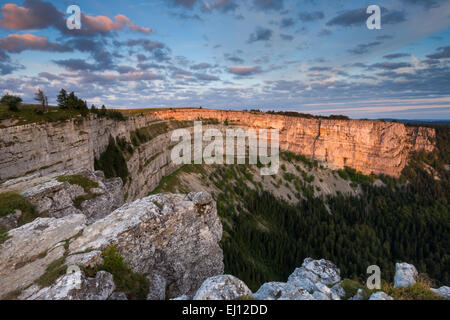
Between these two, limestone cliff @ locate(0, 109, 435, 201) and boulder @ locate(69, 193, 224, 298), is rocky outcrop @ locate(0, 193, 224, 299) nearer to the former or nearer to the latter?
boulder @ locate(69, 193, 224, 298)

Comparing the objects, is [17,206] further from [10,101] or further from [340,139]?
[340,139]

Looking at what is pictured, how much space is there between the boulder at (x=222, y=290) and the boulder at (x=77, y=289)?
3.81 meters

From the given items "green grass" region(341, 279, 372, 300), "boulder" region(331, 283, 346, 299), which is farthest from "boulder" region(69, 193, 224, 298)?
"green grass" region(341, 279, 372, 300)

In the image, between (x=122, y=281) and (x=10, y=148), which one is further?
Result: (x=10, y=148)

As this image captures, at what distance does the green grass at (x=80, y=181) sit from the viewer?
16.7 m

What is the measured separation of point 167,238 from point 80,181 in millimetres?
9559

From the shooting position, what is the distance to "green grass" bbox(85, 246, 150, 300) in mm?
9461

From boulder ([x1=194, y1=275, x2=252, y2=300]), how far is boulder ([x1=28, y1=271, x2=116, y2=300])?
3808 millimetres

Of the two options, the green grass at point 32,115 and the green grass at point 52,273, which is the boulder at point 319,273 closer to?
the green grass at point 52,273

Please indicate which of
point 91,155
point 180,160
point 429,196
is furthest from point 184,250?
point 429,196

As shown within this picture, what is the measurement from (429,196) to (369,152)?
38164 millimetres

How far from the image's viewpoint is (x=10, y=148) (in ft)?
63.4

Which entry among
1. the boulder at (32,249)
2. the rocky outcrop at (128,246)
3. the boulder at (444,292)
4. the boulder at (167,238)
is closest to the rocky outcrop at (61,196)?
the boulder at (32,249)
